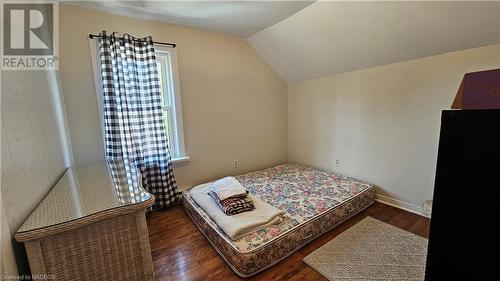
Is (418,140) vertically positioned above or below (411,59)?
below

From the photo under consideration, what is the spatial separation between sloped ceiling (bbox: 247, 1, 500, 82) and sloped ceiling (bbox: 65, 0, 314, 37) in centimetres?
22

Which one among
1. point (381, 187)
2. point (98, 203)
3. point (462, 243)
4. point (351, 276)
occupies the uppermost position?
point (462, 243)

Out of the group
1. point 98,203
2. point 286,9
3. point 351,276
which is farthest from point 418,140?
point 98,203

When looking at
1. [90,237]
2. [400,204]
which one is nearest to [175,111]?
[90,237]

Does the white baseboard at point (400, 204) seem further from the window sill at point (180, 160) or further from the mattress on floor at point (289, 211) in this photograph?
the window sill at point (180, 160)

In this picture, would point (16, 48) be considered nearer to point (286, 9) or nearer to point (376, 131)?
point (286, 9)

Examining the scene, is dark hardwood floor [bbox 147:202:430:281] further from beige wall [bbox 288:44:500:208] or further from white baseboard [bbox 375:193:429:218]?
beige wall [bbox 288:44:500:208]

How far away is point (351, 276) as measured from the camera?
159 centimetres

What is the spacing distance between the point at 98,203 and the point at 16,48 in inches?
40.5

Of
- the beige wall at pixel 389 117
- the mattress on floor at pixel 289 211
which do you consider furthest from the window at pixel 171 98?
the beige wall at pixel 389 117

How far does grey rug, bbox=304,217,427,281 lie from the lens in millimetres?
1604

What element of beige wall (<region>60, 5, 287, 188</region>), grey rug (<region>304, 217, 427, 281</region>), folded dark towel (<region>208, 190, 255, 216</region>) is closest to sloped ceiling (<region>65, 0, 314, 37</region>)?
beige wall (<region>60, 5, 287, 188</region>)

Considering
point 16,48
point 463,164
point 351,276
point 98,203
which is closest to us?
point 463,164

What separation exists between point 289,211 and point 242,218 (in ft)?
1.74
